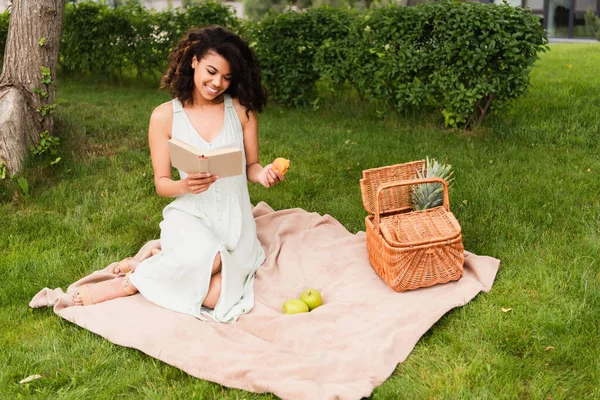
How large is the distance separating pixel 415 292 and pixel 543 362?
90 cm

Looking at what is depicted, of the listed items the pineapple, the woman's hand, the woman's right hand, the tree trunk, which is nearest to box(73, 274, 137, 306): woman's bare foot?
the woman's right hand

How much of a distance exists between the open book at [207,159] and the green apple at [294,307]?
85 centimetres

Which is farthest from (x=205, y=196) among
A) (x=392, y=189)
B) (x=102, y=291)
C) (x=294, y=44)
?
(x=294, y=44)

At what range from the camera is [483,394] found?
308 centimetres

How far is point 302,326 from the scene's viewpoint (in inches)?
146

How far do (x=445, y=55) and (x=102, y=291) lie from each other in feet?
14.5

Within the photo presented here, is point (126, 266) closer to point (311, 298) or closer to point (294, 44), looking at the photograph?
point (311, 298)

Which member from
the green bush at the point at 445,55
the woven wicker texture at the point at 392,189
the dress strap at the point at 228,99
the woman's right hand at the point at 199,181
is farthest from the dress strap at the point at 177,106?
the green bush at the point at 445,55

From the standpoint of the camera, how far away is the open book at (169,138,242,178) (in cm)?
355

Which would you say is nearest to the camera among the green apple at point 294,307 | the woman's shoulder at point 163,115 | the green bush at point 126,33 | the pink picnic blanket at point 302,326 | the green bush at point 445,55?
the pink picnic blanket at point 302,326

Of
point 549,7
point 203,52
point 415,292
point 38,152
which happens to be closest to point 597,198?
point 415,292

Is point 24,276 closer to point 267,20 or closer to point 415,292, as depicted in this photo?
point 415,292

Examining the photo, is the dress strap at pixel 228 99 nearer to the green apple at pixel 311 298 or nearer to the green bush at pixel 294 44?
the green apple at pixel 311 298

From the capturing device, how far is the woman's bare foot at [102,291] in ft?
13.1
